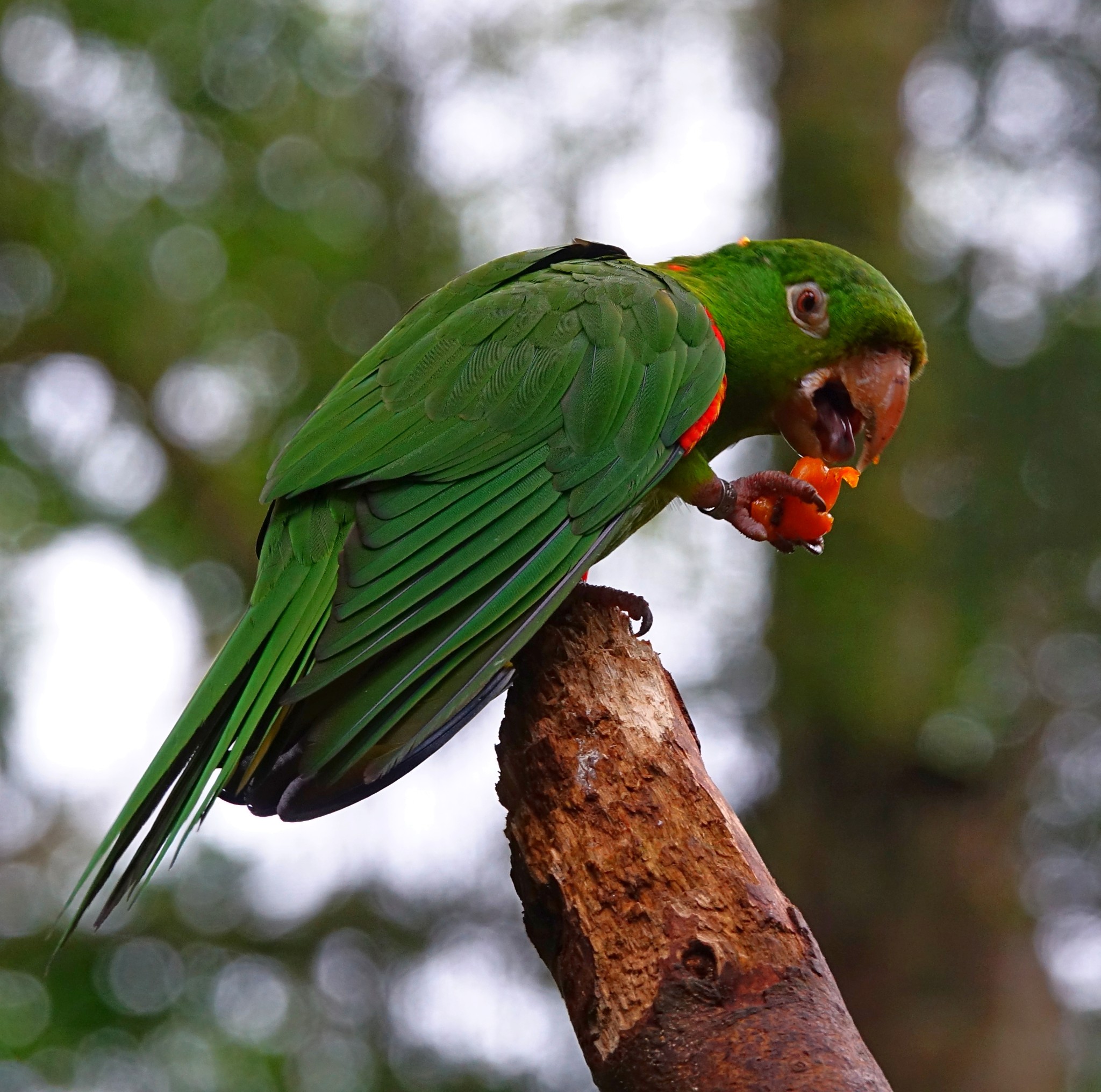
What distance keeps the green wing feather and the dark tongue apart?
0.49 meters

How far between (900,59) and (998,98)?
3.40 feet

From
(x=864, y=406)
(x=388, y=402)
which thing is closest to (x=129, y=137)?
(x=388, y=402)

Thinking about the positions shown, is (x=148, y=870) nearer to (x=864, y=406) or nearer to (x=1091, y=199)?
(x=864, y=406)

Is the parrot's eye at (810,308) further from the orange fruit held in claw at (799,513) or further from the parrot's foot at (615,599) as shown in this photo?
the parrot's foot at (615,599)

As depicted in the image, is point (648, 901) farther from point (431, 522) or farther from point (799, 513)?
point (799, 513)

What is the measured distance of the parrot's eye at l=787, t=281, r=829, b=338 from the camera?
128 inches

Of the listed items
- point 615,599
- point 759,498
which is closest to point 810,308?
point 759,498

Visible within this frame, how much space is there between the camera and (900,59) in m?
6.21

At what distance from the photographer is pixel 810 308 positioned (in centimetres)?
326

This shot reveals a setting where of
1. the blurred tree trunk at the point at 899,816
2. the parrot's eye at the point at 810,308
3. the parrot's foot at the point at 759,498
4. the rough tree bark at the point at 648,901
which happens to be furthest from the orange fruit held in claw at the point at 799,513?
the blurred tree trunk at the point at 899,816

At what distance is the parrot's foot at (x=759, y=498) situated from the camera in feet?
9.45

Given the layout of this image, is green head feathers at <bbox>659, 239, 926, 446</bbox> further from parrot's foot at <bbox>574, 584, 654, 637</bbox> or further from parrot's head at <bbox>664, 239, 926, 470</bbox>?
parrot's foot at <bbox>574, 584, 654, 637</bbox>

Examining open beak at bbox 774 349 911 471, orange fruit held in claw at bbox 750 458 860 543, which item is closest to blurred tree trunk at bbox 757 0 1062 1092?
open beak at bbox 774 349 911 471

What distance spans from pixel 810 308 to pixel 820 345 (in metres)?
0.11
